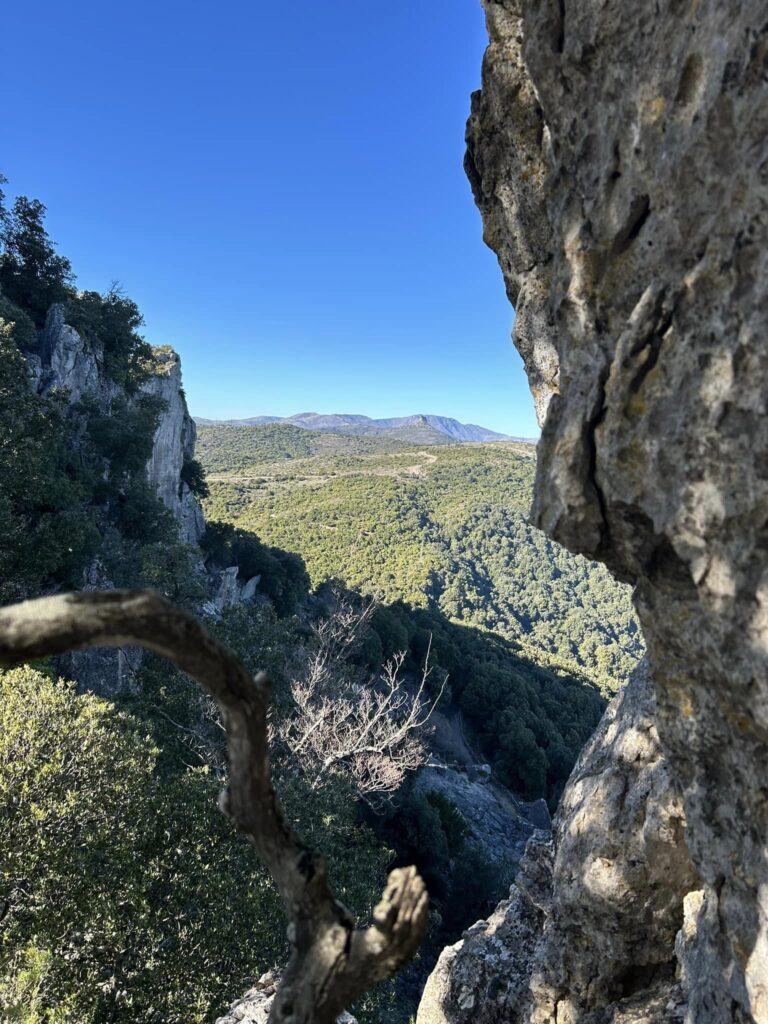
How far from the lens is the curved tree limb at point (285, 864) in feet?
8.07

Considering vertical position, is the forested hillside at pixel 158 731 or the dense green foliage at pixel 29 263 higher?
the dense green foliage at pixel 29 263

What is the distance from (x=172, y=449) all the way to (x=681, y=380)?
3896 centimetres

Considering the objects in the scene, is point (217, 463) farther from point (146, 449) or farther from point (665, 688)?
point (665, 688)

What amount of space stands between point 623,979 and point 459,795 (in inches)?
1024

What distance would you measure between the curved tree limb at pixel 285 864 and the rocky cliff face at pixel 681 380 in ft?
7.69

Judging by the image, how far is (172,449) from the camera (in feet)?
125

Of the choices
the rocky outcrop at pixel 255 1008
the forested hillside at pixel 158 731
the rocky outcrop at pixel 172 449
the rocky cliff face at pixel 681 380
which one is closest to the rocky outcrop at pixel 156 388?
the rocky outcrop at pixel 172 449

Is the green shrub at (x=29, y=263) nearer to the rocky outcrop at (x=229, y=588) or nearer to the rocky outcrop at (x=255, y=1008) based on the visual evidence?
the rocky outcrop at (x=229, y=588)

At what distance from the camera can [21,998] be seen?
6.64 m

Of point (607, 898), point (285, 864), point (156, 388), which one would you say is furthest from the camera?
point (156, 388)

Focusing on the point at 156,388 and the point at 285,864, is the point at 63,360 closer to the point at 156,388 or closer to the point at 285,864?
the point at 156,388

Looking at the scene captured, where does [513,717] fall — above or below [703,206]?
below

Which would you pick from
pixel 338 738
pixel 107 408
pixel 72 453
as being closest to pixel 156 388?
pixel 107 408

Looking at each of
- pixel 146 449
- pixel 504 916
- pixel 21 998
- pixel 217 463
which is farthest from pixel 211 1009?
pixel 217 463
